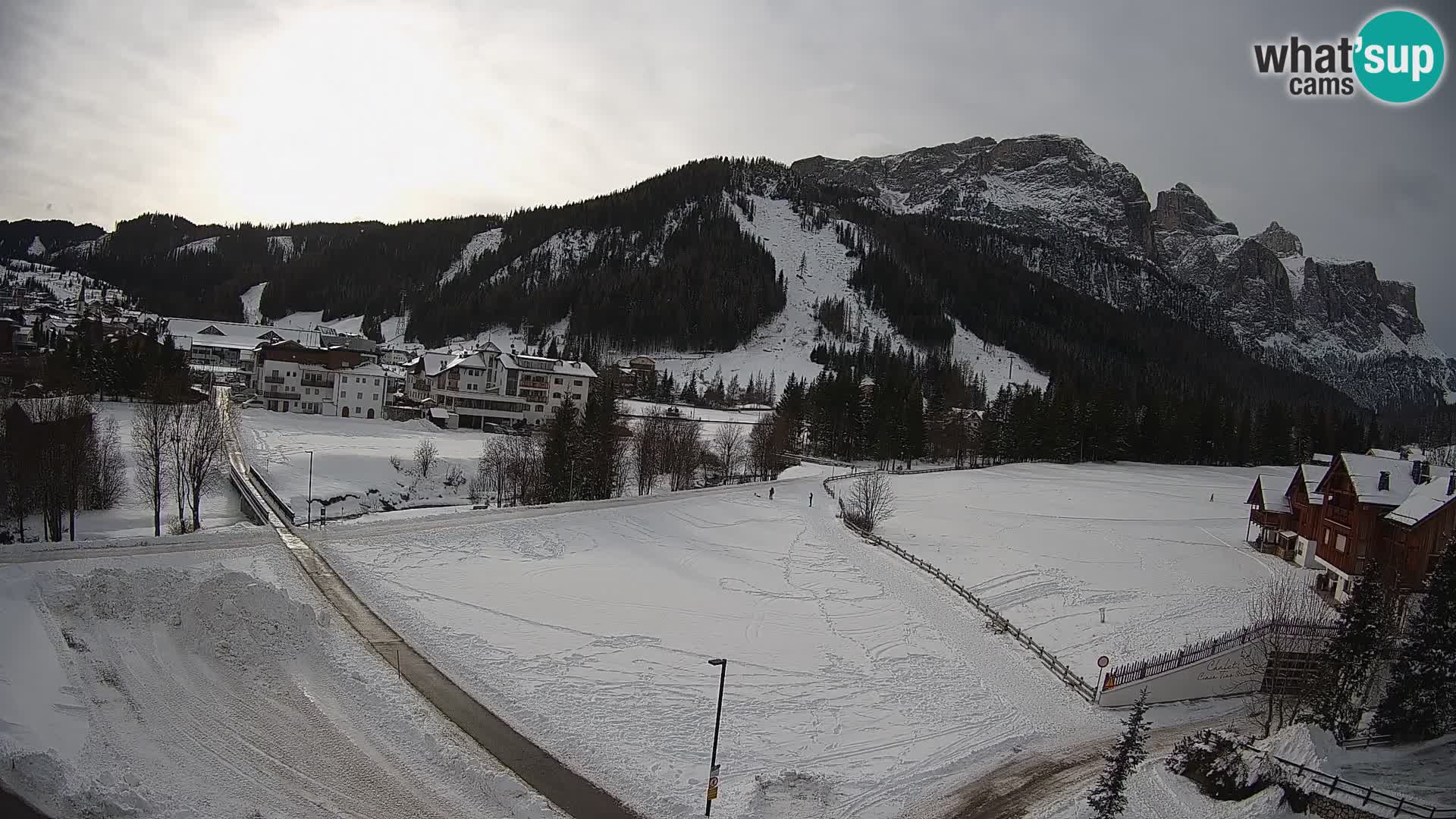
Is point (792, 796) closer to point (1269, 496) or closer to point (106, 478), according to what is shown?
point (1269, 496)

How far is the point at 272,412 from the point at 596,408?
42.9 metres

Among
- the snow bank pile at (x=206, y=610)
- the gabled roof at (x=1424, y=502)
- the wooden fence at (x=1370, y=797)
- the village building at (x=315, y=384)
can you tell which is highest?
the village building at (x=315, y=384)

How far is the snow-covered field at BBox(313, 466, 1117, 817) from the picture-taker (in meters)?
20.1

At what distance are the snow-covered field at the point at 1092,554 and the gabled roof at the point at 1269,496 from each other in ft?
9.50

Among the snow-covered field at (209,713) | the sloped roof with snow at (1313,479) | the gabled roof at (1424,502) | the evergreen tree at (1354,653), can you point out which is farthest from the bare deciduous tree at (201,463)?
the sloped roof with snow at (1313,479)

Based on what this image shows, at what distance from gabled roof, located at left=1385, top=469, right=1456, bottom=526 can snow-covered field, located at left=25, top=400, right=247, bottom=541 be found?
57.3m

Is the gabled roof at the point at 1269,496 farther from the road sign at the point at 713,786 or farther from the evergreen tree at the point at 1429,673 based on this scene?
the road sign at the point at 713,786

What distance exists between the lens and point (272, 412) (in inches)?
3159

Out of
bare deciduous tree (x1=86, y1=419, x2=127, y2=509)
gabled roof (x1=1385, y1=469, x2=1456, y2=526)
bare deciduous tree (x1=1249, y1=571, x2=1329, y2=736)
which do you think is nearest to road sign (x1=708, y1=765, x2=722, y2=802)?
bare deciduous tree (x1=1249, y1=571, x2=1329, y2=736)

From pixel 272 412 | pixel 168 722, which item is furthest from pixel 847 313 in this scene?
pixel 168 722

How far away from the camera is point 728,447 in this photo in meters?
75.6

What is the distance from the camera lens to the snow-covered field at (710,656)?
20.1m

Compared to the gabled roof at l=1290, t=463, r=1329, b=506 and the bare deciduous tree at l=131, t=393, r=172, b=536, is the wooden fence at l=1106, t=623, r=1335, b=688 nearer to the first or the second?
the gabled roof at l=1290, t=463, r=1329, b=506

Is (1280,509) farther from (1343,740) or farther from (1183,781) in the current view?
(1183,781)
